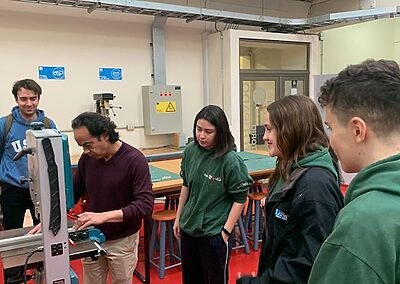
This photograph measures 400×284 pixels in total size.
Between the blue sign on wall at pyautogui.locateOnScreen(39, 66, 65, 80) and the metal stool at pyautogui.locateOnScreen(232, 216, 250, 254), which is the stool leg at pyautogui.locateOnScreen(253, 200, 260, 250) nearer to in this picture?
the metal stool at pyautogui.locateOnScreen(232, 216, 250, 254)

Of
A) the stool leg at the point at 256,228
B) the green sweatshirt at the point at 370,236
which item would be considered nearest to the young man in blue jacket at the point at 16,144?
the stool leg at the point at 256,228

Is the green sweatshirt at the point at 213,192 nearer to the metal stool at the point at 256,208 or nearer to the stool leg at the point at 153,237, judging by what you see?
the stool leg at the point at 153,237

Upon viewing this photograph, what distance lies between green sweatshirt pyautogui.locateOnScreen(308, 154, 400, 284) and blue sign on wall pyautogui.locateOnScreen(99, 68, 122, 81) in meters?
4.68

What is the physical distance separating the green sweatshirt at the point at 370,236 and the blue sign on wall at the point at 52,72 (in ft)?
15.0

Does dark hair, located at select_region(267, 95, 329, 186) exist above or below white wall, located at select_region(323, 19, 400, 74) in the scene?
below

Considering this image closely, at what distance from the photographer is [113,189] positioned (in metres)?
1.81

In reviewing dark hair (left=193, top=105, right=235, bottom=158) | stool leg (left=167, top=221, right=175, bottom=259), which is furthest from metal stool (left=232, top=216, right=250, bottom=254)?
dark hair (left=193, top=105, right=235, bottom=158)

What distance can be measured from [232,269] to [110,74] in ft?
10.3

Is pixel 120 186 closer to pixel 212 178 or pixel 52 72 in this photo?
pixel 212 178

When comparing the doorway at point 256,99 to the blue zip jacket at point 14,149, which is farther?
the doorway at point 256,99

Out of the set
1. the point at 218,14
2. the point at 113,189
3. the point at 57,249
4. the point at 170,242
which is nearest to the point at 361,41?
the point at 218,14

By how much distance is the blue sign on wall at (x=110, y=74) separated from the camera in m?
4.93

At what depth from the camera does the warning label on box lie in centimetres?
510

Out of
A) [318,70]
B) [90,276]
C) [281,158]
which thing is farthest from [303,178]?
[318,70]
